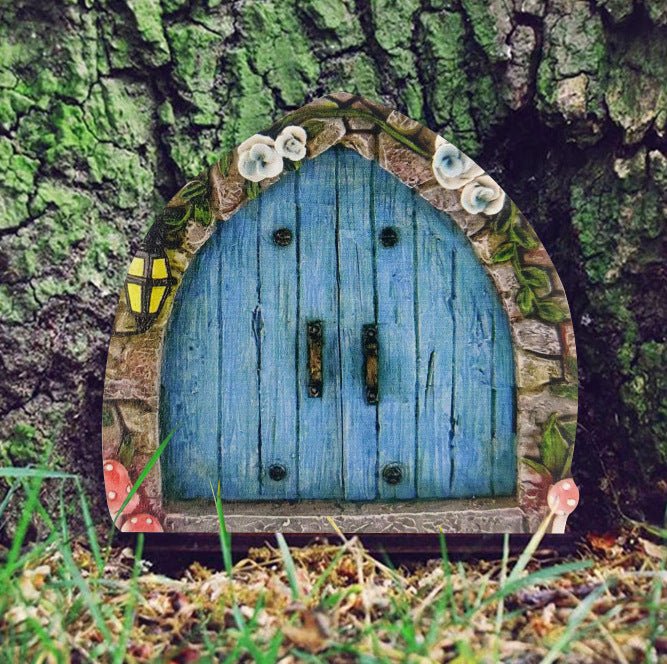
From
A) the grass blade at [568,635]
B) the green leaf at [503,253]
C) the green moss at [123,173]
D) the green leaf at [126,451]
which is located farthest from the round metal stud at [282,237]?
the grass blade at [568,635]

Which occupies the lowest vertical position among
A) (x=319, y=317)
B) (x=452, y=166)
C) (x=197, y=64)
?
(x=319, y=317)

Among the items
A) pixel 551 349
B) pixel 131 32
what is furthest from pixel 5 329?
pixel 551 349

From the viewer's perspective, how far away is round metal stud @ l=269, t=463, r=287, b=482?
2234 mm

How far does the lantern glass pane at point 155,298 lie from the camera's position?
2.15m

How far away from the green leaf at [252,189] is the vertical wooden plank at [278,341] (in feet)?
0.08

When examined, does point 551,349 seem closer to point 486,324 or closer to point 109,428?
point 486,324

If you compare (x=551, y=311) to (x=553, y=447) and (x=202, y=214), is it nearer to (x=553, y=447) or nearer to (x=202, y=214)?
(x=553, y=447)

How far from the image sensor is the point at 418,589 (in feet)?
6.52

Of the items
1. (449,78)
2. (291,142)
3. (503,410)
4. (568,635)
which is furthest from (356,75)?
(568,635)

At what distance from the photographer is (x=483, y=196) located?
2129 millimetres

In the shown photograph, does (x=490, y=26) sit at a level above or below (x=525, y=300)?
above

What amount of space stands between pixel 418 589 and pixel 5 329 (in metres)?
1.29

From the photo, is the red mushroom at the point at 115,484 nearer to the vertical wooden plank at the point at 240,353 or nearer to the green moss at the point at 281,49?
the vertical wooden plank at the point at 240,353

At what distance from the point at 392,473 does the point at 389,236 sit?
2.15 ft
